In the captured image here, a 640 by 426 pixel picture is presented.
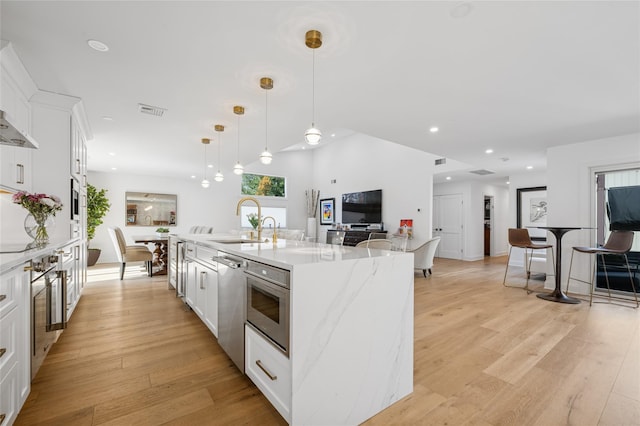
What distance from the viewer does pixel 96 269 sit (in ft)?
21.2

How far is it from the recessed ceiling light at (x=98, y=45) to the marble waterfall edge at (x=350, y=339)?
7.35 ft

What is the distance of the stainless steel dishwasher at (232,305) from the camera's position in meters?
1.96

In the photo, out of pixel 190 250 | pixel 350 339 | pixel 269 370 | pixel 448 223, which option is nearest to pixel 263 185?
pixel 448 223

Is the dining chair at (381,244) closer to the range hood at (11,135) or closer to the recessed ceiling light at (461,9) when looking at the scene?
the recessed ceiling light at (461,9)

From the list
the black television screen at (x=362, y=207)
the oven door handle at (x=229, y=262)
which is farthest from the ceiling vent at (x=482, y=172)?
the oven door handle at (x=229, y=262)

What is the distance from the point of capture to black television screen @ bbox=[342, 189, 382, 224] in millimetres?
8516

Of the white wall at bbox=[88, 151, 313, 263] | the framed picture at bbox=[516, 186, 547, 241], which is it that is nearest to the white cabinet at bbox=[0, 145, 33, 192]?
the white wall at bbox=[88, 151, 313, 263]

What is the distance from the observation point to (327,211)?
10.4 meters

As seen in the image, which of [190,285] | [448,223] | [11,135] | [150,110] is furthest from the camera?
[448,223]

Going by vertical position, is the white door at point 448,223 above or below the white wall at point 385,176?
below

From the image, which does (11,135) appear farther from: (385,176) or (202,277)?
(385,176)

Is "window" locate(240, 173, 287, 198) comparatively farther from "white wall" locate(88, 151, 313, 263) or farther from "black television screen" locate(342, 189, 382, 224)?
"black television screen" locate(342, 189, 382, 224)

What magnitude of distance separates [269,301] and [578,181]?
526cm

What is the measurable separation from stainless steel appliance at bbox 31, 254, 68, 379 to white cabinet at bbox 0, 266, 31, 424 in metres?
0.10
